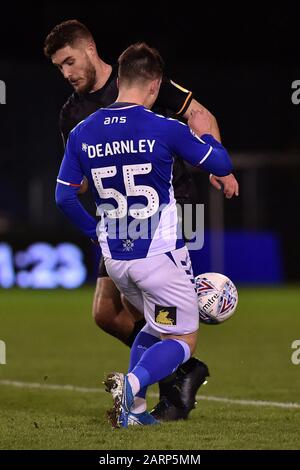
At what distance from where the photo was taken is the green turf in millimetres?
5352

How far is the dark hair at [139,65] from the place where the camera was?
5.55 metres

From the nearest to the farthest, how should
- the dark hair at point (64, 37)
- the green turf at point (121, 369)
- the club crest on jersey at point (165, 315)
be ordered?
the green turf at point (121, 369), the club crest on jersey at point (165, 315), the dark hair at point (64, 37)

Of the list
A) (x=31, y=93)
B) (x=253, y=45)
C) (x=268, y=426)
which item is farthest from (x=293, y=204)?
(x=268, y=426)

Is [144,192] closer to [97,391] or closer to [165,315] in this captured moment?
[165,315]

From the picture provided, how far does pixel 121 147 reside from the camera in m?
5.55

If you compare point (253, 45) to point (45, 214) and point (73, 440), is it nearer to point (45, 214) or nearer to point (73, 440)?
point (45, 214)

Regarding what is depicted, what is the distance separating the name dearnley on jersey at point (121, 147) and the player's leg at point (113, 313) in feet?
4.15

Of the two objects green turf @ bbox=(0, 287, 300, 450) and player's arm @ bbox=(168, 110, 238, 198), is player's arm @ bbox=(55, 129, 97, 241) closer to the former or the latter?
player's arm @ bbox=(168, 110, 238, 198)

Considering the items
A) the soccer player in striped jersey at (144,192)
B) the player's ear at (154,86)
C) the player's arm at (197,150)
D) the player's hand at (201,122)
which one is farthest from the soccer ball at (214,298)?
the player's ear at (154,86)

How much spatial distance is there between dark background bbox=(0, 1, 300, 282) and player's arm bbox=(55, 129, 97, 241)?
16511mm

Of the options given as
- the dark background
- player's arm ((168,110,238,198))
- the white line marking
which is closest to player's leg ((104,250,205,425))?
player's arm ((168,110,238,198))

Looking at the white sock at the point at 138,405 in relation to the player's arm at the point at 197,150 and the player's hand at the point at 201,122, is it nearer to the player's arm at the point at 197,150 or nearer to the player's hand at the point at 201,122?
the player's arm at the point at 197,150

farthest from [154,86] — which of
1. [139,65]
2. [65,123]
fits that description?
[65,123]

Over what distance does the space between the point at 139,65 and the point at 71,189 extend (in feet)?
2.57
